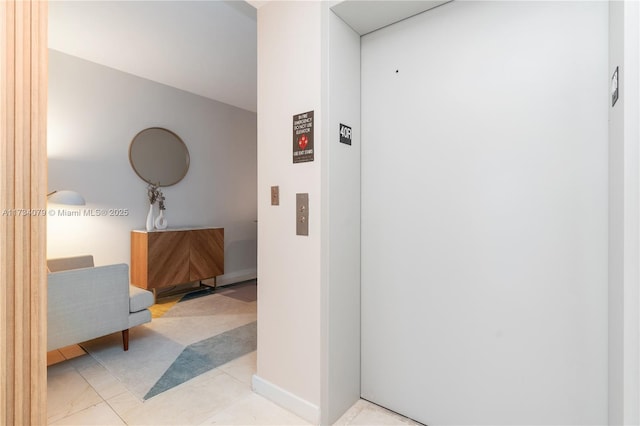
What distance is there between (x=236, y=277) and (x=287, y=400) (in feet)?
11.6

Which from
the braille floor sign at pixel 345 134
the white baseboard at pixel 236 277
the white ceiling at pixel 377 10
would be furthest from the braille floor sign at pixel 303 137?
the white baseboard at pixel 236 277

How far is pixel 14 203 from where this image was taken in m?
1.11

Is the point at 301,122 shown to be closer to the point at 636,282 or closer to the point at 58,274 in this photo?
the point at 636,282

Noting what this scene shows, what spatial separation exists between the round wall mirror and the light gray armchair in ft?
6.32

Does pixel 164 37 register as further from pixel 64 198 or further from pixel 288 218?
pixel 288 218

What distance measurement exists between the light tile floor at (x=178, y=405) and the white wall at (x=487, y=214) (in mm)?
485

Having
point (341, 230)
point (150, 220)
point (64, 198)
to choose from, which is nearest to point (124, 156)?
point (150, 220)

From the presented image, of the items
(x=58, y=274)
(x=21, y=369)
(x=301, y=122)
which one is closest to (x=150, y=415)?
(x=21, y=369)

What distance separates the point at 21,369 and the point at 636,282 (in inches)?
83.0

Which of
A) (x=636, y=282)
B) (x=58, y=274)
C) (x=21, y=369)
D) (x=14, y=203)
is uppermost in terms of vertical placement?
(x=14, y=203)

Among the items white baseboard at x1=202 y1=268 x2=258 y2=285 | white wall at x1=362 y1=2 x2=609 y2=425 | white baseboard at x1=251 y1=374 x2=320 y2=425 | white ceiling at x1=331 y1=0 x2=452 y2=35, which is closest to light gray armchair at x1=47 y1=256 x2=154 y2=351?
white baseboard at x1=251 y1=374 x2=320 y2=425

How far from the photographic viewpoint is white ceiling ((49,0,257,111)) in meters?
2.62

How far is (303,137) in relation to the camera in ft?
5.65

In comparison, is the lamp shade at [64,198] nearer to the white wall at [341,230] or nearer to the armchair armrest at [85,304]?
the armchair armrest at [85,304]
